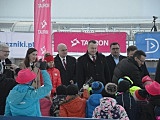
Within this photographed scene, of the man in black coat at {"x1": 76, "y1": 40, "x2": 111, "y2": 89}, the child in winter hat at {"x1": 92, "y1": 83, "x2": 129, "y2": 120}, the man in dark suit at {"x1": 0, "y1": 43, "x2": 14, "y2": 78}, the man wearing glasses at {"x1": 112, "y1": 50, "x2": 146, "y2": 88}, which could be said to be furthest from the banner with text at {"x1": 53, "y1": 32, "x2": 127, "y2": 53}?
the child in winter hat at {"x1": 92, "y1": 83, "x2": 129, "y2": 120}

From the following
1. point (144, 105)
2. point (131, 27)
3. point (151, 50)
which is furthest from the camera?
point (131, 27)

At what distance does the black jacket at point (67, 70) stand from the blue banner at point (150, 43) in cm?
359

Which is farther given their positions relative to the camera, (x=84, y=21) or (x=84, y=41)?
(x=84, y=21)

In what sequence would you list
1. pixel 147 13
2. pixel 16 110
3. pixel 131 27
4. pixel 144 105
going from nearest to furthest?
pixel 16 110 < pixel 144 105 < pixel 131 27 < pixel 147 13

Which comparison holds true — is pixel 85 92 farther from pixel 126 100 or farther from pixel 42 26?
pixel 42 26

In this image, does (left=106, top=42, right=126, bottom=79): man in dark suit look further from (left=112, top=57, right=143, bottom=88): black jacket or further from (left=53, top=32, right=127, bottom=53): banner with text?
(left=53, top=32, right=127, bottom=53): banner with text

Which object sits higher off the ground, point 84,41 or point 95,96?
point 84,41

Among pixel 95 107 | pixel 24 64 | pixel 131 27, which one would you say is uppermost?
pixel 131 27

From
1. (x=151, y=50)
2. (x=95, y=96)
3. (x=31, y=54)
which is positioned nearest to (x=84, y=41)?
(x=151, y=50)

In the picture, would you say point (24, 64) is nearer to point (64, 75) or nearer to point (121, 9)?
point (64, 75)

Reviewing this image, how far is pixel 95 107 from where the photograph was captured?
12.1 ft

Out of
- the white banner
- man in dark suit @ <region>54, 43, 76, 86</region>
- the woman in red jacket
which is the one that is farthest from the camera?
the white banner

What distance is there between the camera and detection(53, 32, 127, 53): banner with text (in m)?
8.90

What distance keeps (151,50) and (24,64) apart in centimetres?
482
